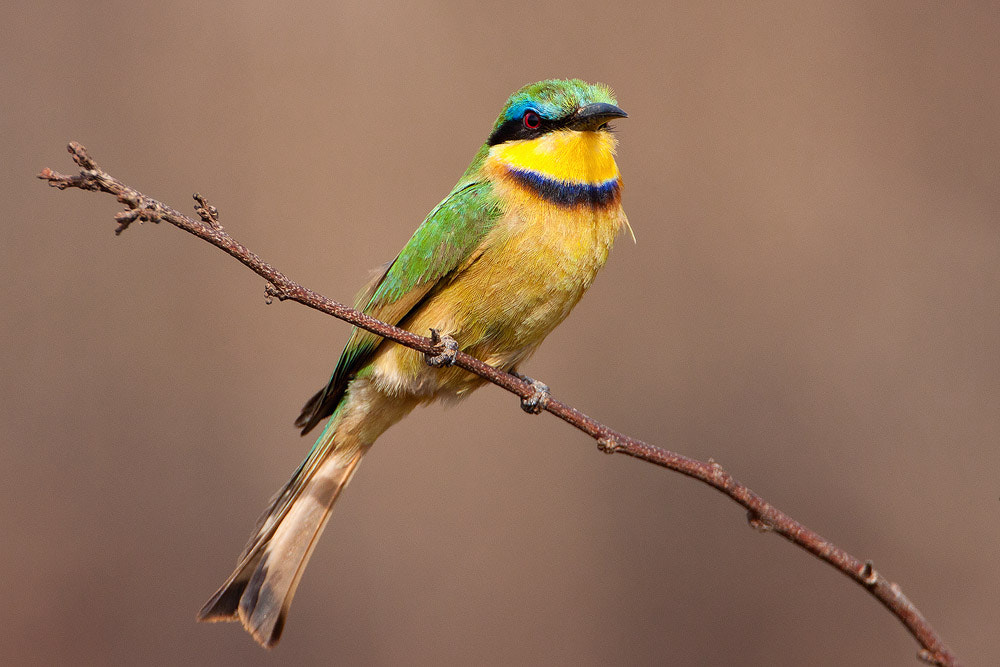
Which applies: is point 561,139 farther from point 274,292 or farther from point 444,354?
point 274,292

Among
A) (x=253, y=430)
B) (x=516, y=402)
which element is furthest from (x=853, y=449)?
(x=253, y=430)

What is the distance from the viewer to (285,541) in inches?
105

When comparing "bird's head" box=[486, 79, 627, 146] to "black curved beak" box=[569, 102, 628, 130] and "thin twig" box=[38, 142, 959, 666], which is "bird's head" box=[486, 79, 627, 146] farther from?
"thin twig" box=[38, 142, 959, 666]

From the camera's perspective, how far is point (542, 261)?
7.89ft

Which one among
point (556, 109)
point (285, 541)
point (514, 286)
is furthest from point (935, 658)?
point (285, 541)

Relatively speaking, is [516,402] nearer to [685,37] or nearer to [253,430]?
[253,430]

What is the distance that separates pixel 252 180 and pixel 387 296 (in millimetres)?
1901

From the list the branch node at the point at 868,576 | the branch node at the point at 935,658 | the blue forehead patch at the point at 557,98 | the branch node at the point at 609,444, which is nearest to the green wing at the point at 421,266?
the blue forehead patch at the point at 557,98

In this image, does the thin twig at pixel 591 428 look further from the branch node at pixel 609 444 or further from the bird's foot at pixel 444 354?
the bird's foot at pixel 444 354

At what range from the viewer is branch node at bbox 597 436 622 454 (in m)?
1.70

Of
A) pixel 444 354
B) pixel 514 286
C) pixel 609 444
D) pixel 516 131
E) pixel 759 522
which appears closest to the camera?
pixel 759 522

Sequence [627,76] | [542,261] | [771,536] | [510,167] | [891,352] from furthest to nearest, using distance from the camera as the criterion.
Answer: [627,76] → [891,352] → [771,536] → [510,167] → [542,261]

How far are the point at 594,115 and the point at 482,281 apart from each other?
1.80 feet

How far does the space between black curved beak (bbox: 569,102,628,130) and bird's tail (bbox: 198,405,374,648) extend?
1.13 metres
